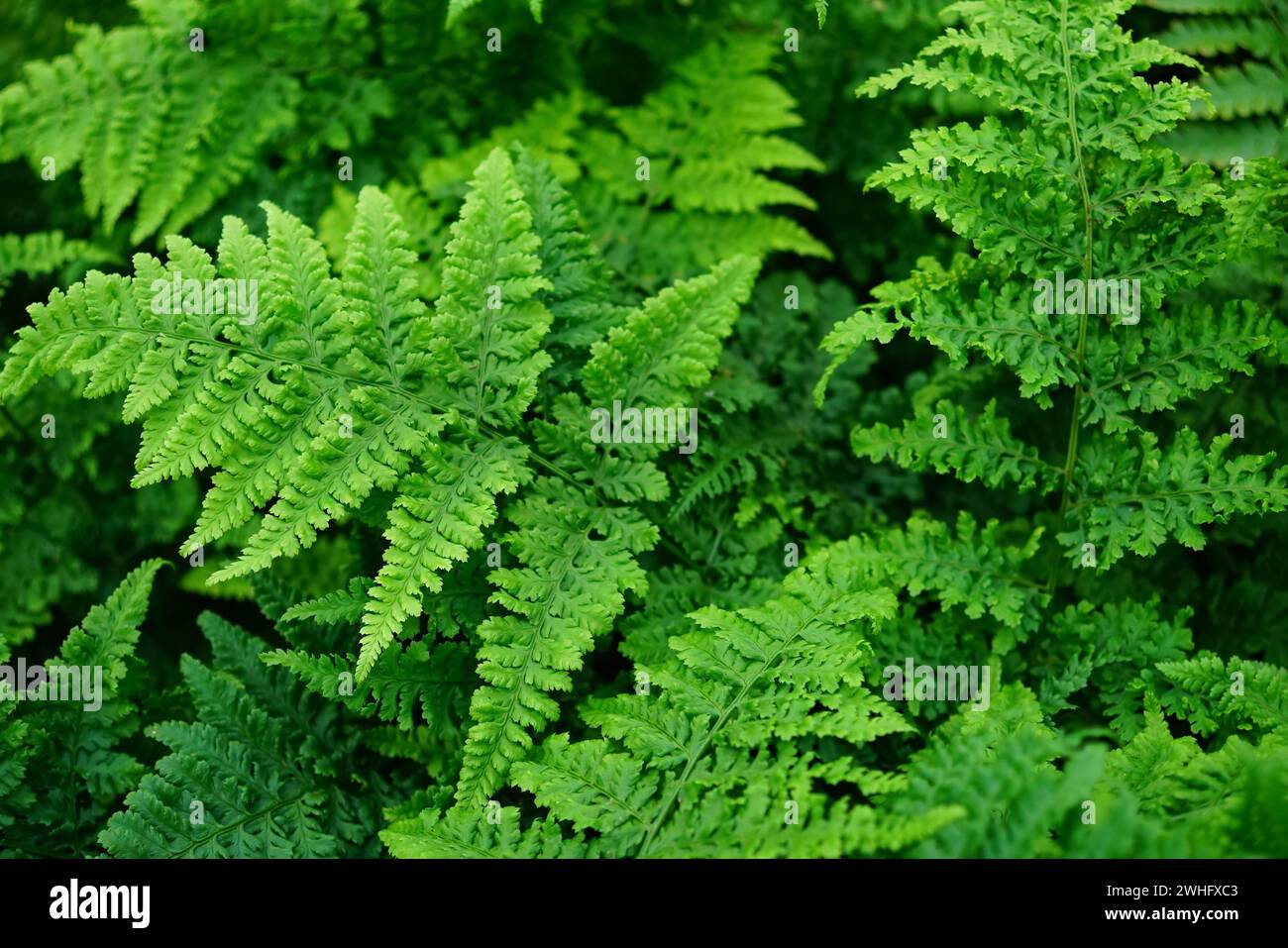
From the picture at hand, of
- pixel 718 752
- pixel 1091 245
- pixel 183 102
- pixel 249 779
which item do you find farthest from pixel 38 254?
pixel 1091 245

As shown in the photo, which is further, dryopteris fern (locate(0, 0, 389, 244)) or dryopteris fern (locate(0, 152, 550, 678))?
dryopteris fern (locate(0, 0, 389, 244))

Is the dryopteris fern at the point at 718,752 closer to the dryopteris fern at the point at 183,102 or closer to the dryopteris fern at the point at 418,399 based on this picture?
the dryopteris fern at the point at 418,399

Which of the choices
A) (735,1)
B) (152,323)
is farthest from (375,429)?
(735,1)

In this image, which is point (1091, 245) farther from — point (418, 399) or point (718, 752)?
point (418, 399)

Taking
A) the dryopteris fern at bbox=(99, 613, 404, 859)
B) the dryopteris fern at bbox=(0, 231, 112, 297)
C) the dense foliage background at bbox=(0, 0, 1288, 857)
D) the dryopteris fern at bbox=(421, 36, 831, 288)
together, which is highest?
the dryopteris fern at bbox=(421, 36, 831, 288)

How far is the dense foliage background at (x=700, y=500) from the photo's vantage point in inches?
92.4

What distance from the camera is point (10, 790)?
2582mm

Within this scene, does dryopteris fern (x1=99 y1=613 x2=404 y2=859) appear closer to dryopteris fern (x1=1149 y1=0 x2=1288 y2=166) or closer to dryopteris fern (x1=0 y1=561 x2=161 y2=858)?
dryopteris fern (x1=0 y1=561 x2=161 y2=858)

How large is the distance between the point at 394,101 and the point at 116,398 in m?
1.53

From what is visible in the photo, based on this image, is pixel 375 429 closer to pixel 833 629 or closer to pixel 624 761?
pixel 624 761

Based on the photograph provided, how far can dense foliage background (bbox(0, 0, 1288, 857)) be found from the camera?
2.35 metres

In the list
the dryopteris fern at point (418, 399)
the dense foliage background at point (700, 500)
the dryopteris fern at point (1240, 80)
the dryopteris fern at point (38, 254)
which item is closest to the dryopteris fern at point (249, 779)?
the dense foliage background at point (700, 500)

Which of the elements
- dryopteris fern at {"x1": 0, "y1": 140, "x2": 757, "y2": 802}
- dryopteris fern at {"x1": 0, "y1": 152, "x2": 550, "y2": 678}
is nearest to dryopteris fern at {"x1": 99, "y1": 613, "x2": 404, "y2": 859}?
dryopteris fern at {"x1": 0, "y1": 140, "x2": 757, "y2": 802}

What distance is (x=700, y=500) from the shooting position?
3092 millimetres
